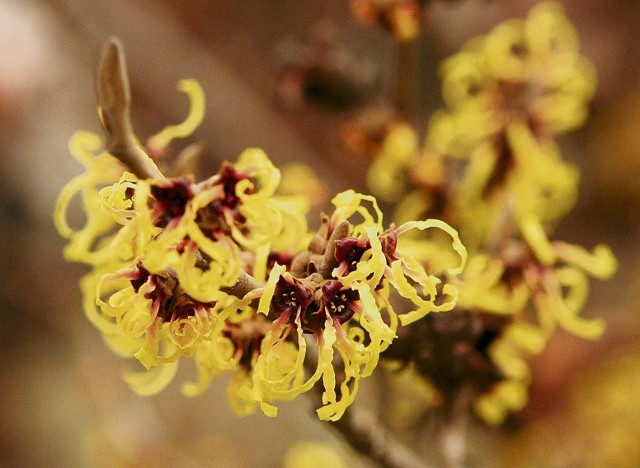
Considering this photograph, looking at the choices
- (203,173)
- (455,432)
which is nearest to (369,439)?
(455,432)

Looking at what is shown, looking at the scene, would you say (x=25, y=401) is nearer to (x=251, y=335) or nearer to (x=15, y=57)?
(x=15, y=57)

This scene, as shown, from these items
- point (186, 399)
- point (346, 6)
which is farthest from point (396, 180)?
point (346, 6)

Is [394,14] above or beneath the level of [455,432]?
above

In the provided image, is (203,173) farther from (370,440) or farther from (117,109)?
(117,109)

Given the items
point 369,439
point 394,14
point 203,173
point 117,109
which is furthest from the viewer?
point 203,173

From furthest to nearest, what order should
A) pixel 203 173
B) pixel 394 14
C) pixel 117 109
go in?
pixel 203 173 < pixel 394 14 < pixel 117 109

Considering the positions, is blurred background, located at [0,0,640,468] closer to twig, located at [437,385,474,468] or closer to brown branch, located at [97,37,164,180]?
twig, located at [437,385,474,468]

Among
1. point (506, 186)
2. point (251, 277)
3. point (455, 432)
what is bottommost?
point (251, 277)
